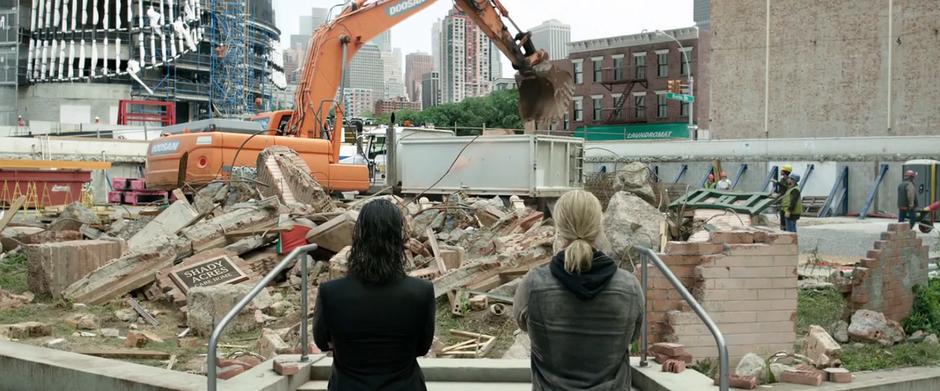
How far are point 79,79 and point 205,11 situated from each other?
533 inches

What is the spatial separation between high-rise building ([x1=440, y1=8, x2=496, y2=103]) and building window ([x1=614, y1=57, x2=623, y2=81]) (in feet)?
429

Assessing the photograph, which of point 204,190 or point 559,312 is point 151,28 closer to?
point 204,190

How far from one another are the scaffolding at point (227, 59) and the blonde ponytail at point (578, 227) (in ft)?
249

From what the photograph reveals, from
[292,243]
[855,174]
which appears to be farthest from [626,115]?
[292,243]

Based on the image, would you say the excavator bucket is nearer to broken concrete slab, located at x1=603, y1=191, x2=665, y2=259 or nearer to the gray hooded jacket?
broken concrete slab, located at x1=603, y1=191, x2=665, y2=259

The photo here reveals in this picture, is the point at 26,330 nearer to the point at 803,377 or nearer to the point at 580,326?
the point at 580,326

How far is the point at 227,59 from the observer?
77.9 metres

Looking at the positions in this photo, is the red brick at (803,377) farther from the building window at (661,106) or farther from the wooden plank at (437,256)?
the building window at (661,106)

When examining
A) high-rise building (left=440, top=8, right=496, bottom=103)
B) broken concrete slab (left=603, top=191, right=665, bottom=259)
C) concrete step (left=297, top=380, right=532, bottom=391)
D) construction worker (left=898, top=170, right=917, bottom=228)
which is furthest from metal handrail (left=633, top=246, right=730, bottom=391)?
high-rise building (left=440, top=8, right=496, bottom=103)

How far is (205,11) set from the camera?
78.0m

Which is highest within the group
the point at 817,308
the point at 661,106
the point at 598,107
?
the point at 598,107

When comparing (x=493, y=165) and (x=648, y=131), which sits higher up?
(x=648, y=131)

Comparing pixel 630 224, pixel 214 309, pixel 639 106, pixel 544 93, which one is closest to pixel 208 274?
pixel 214 309

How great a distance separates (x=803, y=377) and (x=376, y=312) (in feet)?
10.8
